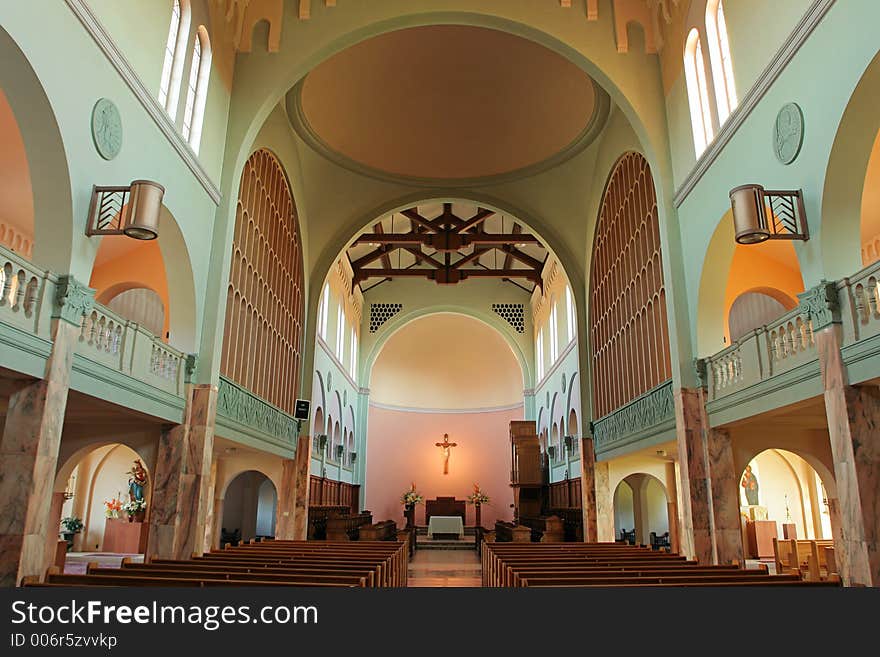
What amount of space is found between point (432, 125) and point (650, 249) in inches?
260

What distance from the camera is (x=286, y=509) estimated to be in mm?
15680

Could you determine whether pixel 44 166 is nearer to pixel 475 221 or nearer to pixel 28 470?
pixel 28 470

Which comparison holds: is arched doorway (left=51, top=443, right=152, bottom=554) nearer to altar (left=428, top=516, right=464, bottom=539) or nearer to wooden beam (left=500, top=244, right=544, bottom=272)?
altar (left=428, top=516, right=464, bottom=539)

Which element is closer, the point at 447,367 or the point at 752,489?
the point at 752,489

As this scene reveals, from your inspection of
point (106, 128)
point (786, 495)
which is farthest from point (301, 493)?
point (786, 495)

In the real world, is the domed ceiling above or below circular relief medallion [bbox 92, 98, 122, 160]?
above

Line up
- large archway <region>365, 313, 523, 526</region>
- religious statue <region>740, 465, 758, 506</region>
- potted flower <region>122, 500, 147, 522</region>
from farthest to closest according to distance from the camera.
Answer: large archway <region>365, 313, 523, 526</region>, religious statue <region>740, 465, 758, 506</region>, potted flower <region>122, 500, 147, 522</region>

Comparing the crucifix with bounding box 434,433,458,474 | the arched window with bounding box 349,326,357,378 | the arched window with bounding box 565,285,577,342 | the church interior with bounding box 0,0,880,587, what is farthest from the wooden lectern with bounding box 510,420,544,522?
the arched window with bounding box 349,326,357,378

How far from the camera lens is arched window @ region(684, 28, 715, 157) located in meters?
10.5

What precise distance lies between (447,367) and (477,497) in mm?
6561

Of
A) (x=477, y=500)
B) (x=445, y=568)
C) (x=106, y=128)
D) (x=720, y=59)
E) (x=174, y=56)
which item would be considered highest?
(x=720, y=59)

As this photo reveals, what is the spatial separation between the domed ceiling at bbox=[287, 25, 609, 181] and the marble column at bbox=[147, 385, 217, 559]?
7.65 m

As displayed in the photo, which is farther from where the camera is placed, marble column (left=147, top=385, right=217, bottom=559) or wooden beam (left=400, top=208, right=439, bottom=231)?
wooden beam (left=400, top=208, right=439, bottom=231)

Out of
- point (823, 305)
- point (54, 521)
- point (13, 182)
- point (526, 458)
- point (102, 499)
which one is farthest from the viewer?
point (526, 458)
